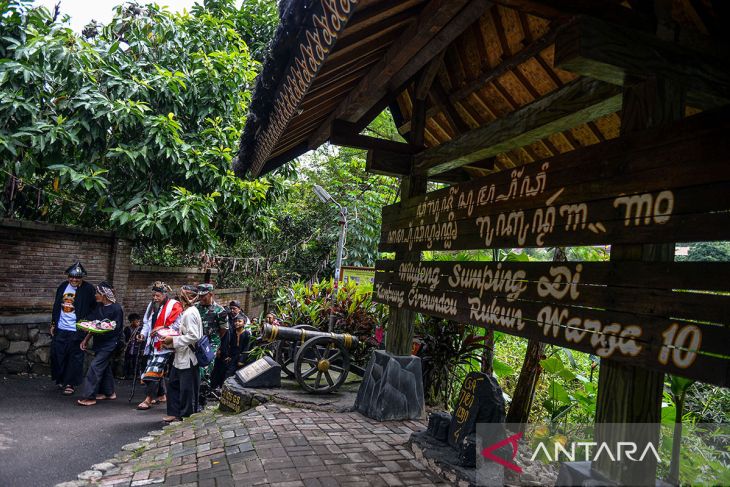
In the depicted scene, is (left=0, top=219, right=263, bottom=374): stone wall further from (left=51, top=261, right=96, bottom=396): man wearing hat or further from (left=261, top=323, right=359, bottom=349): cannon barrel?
(left=261, top=323, right=359, bottom=349): cannon barrel

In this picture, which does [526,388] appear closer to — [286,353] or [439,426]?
[439,426]

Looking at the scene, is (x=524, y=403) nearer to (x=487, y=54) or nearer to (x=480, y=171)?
(x=480, y=171)

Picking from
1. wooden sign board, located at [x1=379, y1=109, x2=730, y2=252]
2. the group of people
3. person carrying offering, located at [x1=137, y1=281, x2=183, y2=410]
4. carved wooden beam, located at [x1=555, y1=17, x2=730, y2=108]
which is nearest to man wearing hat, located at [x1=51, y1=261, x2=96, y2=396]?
the group of people

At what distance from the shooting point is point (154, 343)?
22.6 ft

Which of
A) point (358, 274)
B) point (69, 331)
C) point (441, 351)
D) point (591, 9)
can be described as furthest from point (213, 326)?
point (591, 9)

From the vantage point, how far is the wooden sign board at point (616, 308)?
6.46ft

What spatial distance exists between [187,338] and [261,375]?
107cm

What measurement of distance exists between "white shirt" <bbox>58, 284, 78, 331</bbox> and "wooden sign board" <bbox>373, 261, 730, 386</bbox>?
6.80 meters

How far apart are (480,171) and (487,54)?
1.65 meters

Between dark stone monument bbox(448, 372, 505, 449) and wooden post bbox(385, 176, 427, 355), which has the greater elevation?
wooden post bbox(385, 176, 427, 355)

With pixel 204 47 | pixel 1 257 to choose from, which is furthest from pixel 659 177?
pixel 204 47

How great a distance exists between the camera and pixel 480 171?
5.91m

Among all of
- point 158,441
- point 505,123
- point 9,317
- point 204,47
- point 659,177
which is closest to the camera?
point 659,177

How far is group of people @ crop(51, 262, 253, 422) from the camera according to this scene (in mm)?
6340
